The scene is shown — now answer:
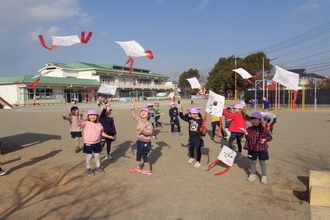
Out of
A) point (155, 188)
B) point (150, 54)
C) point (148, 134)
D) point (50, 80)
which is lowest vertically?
point (155, 188)

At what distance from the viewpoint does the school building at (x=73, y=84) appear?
42231 millimetres

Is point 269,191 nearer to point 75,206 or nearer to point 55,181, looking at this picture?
point 75,206

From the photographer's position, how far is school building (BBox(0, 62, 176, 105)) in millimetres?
42231

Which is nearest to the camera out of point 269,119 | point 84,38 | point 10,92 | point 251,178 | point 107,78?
point 251,178

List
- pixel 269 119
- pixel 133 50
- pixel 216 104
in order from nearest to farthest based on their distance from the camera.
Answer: pixel 216 104, pixel 269 119, pixel 133 50

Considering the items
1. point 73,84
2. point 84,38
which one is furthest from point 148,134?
point 73,84

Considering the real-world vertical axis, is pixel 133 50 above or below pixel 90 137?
above

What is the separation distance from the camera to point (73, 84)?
47.7 metres

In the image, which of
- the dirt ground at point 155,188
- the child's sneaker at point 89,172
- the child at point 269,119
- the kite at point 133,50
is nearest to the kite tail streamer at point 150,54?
the kite at point 133,50

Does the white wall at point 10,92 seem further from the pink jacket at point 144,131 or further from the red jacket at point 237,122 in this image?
the red jacket at point 237,122

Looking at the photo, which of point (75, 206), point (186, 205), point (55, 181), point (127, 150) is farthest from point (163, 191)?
point (127, 150)

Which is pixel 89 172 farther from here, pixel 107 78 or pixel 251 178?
pixel 107 78

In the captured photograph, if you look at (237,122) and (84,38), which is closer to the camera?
(237,122)

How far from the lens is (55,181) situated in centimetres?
519
